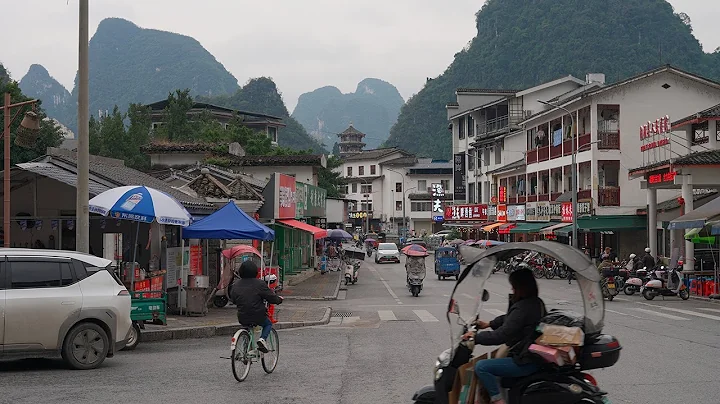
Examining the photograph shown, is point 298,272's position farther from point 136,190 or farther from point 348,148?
point 348,148

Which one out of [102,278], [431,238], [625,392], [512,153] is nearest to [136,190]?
[102,278]

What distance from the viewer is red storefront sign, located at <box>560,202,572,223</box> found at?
4625cm

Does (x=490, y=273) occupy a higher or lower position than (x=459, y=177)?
lower

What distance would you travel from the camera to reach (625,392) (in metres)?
10.1

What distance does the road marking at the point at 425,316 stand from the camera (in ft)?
68.3

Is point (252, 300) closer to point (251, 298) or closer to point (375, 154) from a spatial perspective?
point (251, 298)

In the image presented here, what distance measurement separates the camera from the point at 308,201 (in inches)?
1704

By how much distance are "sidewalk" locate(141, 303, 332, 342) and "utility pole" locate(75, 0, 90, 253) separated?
2.44m

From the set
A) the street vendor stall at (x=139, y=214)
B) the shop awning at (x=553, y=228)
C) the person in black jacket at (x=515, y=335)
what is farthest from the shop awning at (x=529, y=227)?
the person in black jacket at (x=515, y=335)

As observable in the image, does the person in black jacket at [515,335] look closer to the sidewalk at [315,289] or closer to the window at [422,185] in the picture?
the sidewalk at [315,289]

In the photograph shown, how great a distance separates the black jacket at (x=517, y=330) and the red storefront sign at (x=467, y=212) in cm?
6321

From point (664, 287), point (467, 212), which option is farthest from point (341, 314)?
point (467, 212)

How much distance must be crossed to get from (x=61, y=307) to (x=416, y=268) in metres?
19.9

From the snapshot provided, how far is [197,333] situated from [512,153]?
2087 inches
